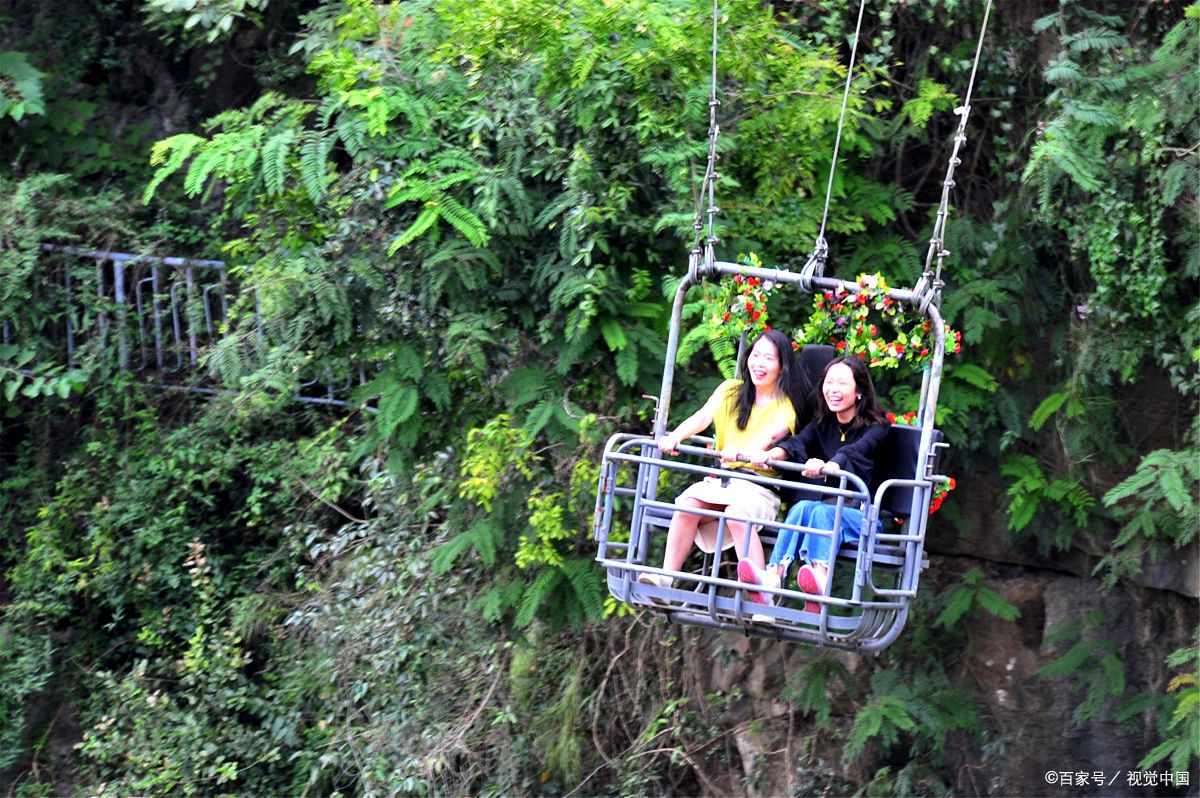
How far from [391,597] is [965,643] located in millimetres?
3749

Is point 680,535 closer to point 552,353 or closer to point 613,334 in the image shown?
point 613,334

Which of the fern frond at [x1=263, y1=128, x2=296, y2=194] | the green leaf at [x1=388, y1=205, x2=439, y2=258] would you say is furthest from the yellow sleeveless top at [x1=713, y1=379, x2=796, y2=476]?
the fern frond at [x1=263, y1=128, x2=296, y2=194]

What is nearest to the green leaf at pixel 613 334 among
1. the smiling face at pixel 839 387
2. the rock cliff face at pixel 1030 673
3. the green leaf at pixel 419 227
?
the green leaf at pixel 419 227

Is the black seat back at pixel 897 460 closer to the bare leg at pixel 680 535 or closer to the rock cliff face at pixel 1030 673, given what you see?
the bare leg at pixel 680 535

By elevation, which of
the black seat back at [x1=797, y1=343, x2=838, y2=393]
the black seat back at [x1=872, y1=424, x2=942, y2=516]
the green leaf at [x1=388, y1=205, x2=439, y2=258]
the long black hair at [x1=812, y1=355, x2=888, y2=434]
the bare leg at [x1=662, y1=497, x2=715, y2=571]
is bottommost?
the bare leg at [x1=662, y1=497, x2=715, y2=571]

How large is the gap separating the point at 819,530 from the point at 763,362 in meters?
0.92

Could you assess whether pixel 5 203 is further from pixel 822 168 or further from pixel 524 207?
pixel 822 168

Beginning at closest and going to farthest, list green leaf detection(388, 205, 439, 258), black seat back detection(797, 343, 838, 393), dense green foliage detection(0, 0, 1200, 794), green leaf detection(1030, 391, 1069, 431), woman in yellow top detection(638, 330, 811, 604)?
1. woman in yellow top detection(638, 330, 811, 604)
2. black seat back detection(797, 343, 838, 393)
3. green leaf detection(388, 205, 439, 258)
4. dense green foliage detection(0, 0, 1200, 794)
5. green leaf detection(1030, 391, 1069, 431)

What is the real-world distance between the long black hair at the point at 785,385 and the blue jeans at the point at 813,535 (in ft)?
1.81

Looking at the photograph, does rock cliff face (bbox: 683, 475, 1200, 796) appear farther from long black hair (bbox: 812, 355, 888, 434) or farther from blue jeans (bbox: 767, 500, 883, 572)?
blue jeans (bbox: 767, 500, 883, 572)

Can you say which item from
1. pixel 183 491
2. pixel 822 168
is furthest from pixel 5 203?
pixel 822 168

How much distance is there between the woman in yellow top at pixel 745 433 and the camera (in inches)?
212

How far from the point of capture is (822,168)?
277 inches

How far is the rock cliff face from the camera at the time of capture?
25.7 ft
